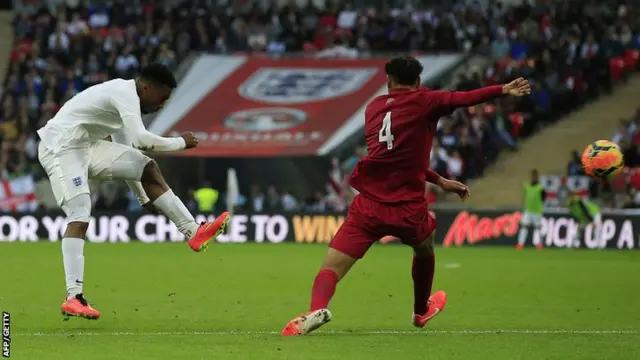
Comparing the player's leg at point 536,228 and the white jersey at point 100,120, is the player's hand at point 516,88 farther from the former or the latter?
the player's leg at point 536,228

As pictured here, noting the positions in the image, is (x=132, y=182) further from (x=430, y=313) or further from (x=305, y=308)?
(x=430, y=313)

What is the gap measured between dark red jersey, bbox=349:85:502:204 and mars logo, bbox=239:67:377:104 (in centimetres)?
2801

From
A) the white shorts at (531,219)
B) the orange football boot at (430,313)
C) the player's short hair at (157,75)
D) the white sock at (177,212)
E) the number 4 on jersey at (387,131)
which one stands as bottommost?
the white shorts at (531,219)

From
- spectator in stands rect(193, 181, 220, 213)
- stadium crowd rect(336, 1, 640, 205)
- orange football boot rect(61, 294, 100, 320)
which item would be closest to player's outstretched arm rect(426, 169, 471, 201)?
orange football boot rect(61, 294, 100, 320)

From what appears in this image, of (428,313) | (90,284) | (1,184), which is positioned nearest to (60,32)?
(1,184)

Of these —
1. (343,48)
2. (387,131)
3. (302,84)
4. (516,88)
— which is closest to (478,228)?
(302,84)

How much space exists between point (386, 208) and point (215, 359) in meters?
2.23

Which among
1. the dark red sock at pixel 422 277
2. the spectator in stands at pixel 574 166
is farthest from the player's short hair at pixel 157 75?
the spectator in stands at pixel 574 166

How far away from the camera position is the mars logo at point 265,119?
38656mm

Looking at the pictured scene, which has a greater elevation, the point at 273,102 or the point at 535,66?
the point at 535,66

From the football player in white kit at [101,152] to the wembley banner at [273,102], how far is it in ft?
77.7

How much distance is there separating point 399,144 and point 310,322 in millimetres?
1586

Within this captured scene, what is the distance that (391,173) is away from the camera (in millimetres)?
11609

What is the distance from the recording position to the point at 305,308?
15.2 meters
